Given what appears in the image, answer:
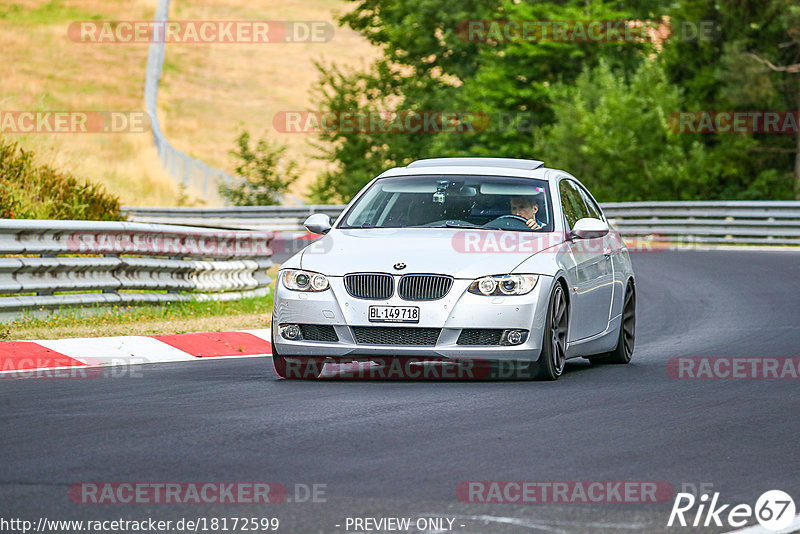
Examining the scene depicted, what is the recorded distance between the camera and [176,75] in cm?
9662

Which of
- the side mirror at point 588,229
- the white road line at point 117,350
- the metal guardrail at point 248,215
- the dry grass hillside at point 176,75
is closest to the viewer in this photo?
the side mirror at point 588,229

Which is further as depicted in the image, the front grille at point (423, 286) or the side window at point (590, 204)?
the side window at point (590, 204)

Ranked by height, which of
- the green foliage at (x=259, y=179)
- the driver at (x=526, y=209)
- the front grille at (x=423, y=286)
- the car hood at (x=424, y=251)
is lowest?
the green foliage at (x=259, y=179)

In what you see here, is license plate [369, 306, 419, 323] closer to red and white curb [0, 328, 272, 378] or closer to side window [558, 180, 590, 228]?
side window [558, 180, 590, 228]

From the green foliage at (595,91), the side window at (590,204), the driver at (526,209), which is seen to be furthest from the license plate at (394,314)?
the green foliage at (595,91)

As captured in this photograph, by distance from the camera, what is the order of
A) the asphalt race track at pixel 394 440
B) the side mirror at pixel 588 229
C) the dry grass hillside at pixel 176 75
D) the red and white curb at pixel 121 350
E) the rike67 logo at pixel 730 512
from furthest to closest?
1. the dry grass hillside at pixel 176 75
2. the red and white curb at pixel 121 350
3. the side mirror at pixel 588 229
4. the asphalt race track at pixel 394 440
5. the rike67 logo at pixel 730 512

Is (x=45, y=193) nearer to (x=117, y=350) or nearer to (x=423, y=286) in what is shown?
(x=117, y=350)

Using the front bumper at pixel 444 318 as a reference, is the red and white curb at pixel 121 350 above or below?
below

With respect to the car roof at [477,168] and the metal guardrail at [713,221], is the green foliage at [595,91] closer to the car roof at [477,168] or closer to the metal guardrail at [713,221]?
the metal guardrail at [713,221]

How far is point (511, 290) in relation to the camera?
1052cm

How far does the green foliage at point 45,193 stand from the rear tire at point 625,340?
8.53 meters

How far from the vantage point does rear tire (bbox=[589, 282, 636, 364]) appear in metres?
12.9

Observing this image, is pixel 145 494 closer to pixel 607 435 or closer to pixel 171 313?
pixel 607 435

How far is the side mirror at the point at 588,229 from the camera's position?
37.6 ft
